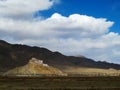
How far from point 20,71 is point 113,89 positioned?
430ft

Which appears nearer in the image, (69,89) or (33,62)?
(69,89)

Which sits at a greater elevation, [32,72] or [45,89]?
[32,72]

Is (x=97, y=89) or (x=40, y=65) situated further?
(x=40, y=65)

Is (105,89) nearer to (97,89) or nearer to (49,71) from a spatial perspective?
(97,89)

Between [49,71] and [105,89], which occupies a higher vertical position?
[49,71]

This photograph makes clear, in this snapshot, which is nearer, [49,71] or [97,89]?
[97,89]

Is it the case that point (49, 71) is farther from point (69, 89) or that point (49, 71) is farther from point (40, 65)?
point (69, 89)

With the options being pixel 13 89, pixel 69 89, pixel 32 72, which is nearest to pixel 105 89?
pixel 69 89

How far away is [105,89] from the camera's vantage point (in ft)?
185

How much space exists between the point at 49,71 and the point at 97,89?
127 m

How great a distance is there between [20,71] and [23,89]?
415 ft

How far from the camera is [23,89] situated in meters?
59.0

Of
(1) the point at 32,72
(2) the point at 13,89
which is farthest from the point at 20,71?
(2) the point at 13,89

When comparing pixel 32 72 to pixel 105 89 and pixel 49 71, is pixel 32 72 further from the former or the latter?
pixel 105 89
